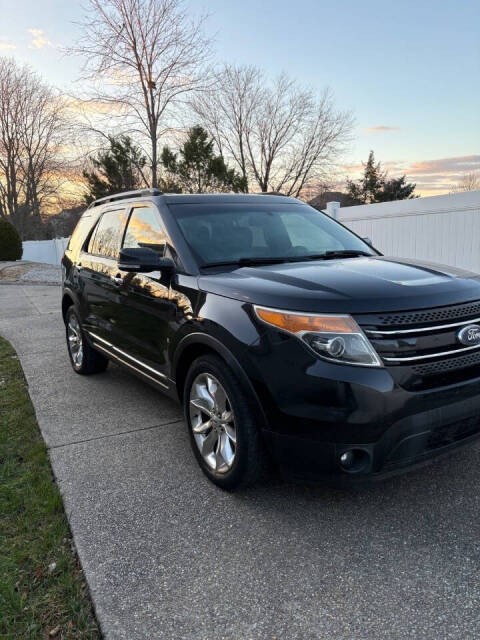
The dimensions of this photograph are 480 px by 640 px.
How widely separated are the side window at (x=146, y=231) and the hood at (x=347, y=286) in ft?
2.24

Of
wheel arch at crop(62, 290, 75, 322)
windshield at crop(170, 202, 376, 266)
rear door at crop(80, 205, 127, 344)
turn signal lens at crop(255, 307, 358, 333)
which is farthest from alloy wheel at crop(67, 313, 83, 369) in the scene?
turn signal lens at crop(255, 307, 358, 333)

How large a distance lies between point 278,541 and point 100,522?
0.99 m

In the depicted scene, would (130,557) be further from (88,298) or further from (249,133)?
(249,133)

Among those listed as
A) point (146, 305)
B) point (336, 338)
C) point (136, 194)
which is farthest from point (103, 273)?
point (336, 338)

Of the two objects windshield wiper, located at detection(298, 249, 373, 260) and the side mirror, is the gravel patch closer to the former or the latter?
the side mirror

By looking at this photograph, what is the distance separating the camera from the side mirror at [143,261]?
124 inches

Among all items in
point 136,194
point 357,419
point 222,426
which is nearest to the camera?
point 357,419

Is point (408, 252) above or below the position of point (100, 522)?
above

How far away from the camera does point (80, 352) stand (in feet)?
17.8

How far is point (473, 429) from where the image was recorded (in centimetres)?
253

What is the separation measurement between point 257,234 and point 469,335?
5.62ft

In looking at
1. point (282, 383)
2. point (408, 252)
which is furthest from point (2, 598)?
point (408, 252)

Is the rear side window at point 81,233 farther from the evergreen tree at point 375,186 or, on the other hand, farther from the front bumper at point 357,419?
the evergreen tree at point 375,186

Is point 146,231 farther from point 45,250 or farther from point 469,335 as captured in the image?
point 45,250
